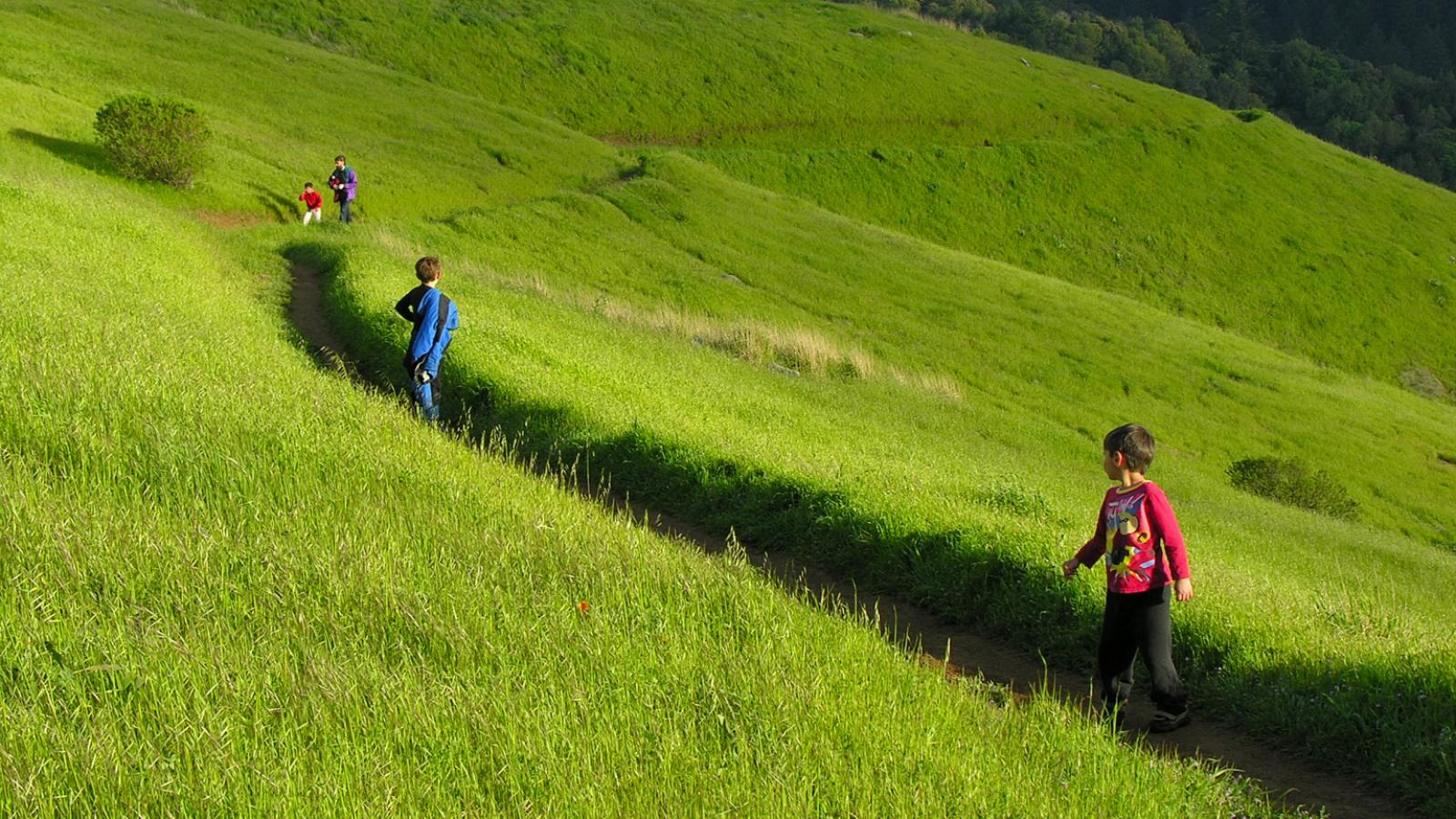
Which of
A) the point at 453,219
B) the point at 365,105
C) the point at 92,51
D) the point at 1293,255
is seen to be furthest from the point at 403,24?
the point at 1293,255

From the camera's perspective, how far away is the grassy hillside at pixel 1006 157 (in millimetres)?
67562

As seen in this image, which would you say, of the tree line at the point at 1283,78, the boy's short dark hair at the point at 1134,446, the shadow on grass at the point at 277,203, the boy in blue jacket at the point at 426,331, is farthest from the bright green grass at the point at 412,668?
the tree line at the point at 1283,78

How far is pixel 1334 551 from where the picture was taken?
61.3 feet

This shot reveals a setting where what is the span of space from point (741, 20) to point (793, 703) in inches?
3922

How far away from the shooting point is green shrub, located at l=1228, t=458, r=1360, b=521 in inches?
1123

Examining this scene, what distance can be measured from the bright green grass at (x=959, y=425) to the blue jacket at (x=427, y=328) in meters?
1.56

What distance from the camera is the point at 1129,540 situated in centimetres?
689

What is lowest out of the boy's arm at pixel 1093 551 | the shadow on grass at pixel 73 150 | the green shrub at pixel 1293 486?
the shadow on grass at pixel 73 150

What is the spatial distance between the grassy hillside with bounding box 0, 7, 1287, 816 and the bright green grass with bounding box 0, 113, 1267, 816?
17mm

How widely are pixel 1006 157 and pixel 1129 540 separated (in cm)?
7757

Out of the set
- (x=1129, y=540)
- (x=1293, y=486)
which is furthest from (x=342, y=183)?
(x=1129, y=540)

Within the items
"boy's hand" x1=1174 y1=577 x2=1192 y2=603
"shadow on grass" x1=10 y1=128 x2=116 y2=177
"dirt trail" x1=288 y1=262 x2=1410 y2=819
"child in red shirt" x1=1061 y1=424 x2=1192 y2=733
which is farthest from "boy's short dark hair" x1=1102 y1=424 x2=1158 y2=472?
"shadow on grass" x1=10 y1=128 x2=116 y2=177

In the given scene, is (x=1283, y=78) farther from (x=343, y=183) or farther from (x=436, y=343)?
(x=436, y=343)

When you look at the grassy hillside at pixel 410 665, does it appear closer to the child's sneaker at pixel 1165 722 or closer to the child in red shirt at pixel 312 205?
the child's sneaker at pixel 1165 722
